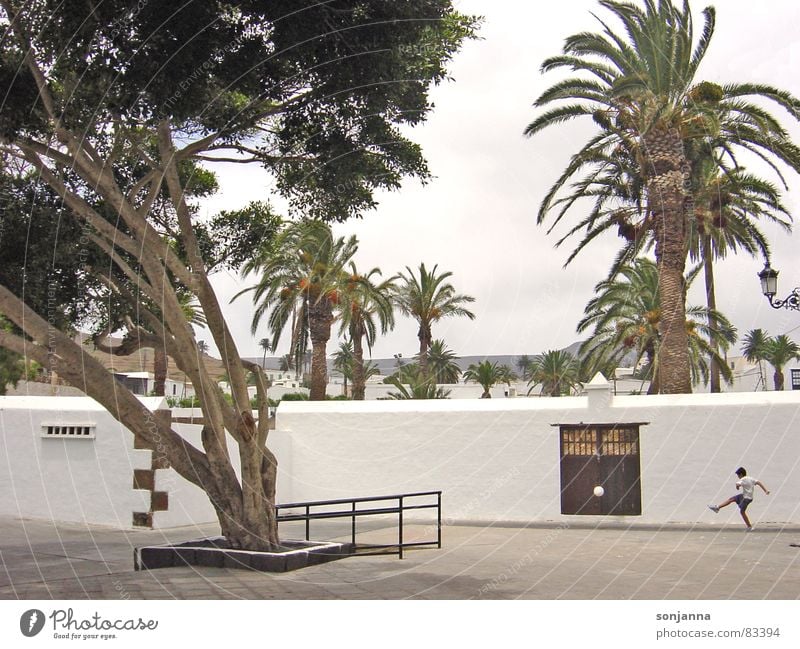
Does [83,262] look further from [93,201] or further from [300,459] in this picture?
[300,459]

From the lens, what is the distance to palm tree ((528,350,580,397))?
203ft

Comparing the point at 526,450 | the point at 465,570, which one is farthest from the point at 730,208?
the point at 465,570

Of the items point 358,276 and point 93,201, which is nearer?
point 93,201

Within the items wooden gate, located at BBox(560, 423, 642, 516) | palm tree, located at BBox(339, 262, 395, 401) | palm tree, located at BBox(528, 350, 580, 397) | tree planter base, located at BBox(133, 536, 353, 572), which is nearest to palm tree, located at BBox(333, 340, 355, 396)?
palm tree, located at BBox(339, 262, 395, 401)

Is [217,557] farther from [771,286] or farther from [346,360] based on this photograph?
[346,360]

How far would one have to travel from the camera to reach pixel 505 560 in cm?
1217

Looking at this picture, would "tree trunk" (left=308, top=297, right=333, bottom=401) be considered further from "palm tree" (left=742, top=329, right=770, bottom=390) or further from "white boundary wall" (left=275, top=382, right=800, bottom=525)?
"palm tree" (left=742, top=329, right=770, bottom=390)

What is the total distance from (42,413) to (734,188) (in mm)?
17242

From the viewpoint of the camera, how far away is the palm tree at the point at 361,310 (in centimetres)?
3209

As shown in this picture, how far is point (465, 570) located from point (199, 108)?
6578 mm

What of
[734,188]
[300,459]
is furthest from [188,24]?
[734,188]

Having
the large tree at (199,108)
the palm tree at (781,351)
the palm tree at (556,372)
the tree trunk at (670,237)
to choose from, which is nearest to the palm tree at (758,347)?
the palm tree at (781,351)

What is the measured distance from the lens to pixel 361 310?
3397 centimetres

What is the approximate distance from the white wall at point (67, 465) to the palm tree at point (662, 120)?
10.9 m
